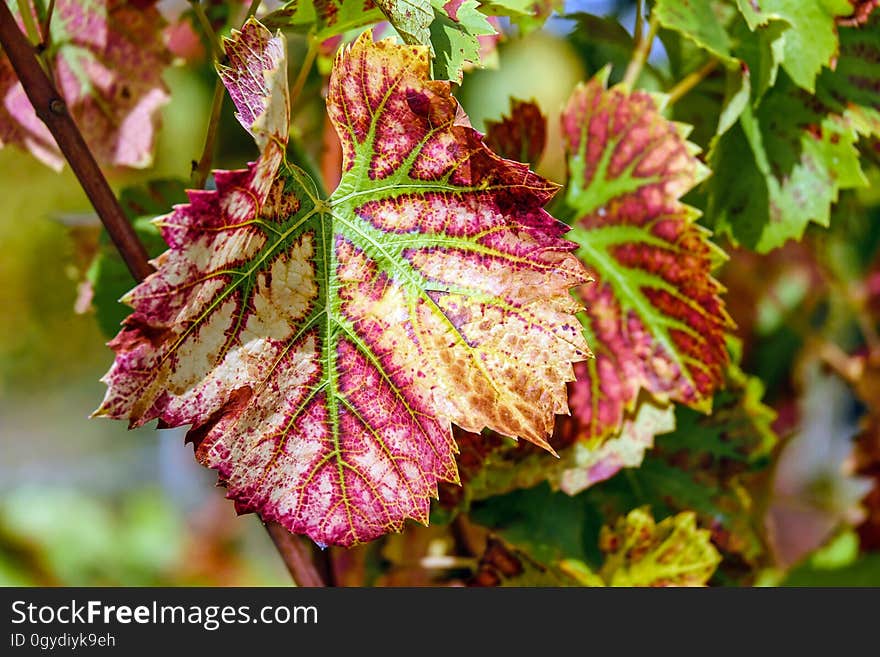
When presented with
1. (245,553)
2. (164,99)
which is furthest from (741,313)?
(245,553)

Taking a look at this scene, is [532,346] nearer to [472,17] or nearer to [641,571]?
[472,17]

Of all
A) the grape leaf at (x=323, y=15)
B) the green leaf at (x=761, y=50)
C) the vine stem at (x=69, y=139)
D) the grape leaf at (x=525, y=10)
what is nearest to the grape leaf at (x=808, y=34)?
the green leaf at (x=761, y=50)

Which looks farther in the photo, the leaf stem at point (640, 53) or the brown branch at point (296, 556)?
the leaf stem at point (640, 53)

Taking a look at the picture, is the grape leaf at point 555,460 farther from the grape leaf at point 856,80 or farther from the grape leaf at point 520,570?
the grape leaf at point 856,80

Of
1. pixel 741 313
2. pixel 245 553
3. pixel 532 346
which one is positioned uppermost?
pixel 532 346

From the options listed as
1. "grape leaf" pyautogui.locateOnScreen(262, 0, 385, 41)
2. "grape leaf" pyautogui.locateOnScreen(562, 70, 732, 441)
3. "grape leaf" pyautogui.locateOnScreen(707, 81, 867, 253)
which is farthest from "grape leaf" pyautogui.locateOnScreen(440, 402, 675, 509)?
"grape leaf" pyautogui.locateOnScreen(262, 0, 385, 41)
